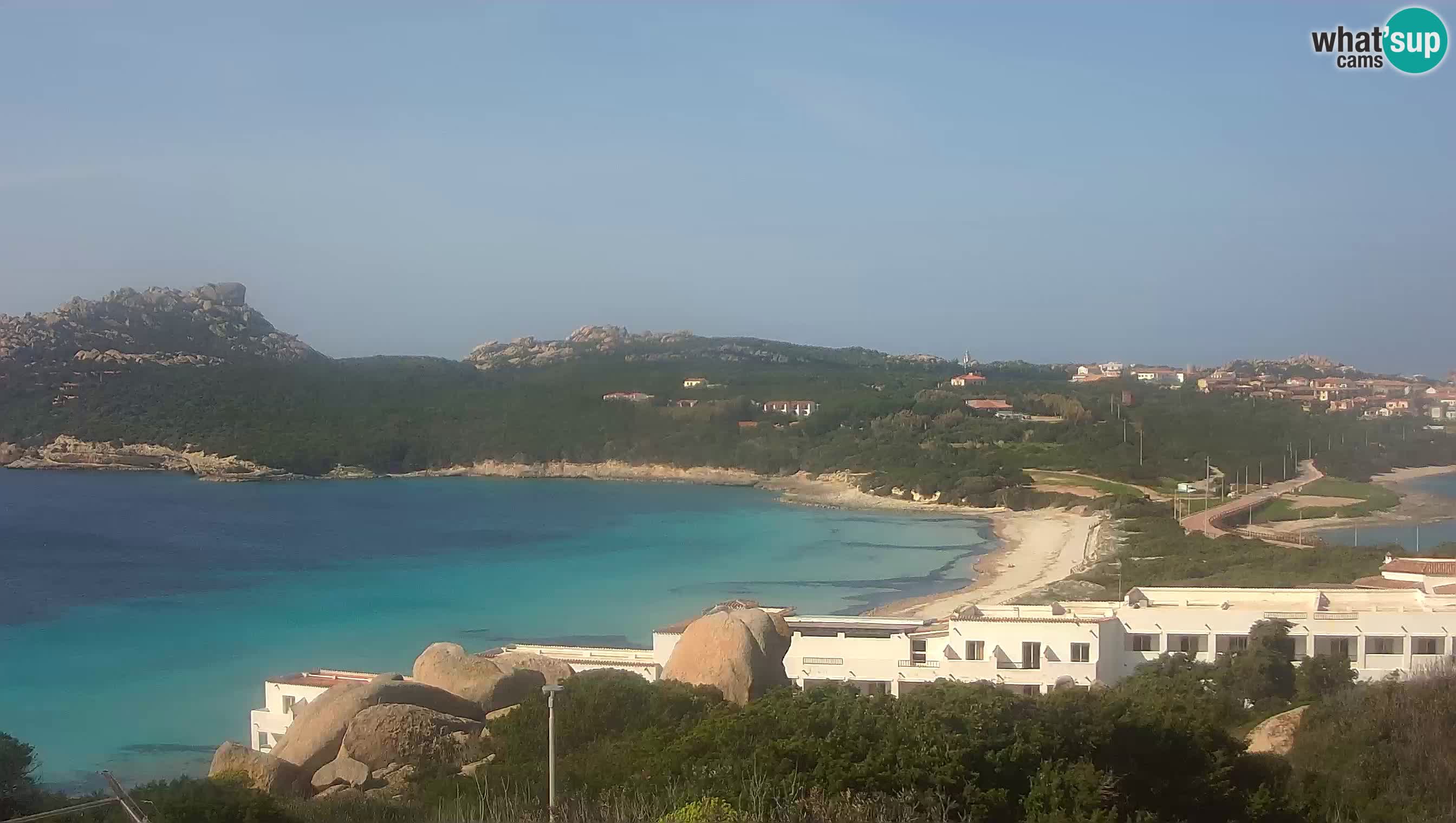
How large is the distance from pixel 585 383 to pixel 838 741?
7970 cm

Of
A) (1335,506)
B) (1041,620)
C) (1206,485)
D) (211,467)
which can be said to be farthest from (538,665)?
(211,467)

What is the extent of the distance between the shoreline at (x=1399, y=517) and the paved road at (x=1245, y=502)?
Result: 1450 millimetres

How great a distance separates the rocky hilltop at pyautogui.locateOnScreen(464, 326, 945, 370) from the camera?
10575 cm

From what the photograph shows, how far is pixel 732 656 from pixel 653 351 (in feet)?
322

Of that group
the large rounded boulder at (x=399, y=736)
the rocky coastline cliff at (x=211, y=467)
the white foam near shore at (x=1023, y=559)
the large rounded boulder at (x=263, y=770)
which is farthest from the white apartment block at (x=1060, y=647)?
the rocky coastline cliff at (x=211, y=467)

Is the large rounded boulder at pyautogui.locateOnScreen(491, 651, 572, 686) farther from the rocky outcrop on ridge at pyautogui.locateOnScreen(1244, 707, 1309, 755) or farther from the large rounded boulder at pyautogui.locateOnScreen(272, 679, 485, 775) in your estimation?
the rocky outcrop on ridge at pyautogui.locateOnScreen(1244, 707, 1309, 755)

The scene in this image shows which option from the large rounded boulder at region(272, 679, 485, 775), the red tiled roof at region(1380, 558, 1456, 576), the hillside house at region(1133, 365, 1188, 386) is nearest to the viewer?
the large rounded boulder at region(272, 679, 485, 775)

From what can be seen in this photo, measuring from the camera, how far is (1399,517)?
38469mm

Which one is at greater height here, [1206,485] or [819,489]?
[1206,485]

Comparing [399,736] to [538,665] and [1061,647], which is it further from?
[1061,647]

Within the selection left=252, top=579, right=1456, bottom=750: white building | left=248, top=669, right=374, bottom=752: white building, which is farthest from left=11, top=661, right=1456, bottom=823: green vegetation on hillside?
left=248, top=669, right=374, bottom=752: white building

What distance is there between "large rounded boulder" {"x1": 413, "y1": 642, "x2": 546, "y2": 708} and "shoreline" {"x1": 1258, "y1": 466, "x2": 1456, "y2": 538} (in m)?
26.0

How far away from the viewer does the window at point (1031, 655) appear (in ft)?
44.8

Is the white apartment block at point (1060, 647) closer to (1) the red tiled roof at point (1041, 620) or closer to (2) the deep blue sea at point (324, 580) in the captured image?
(1) the red tiled roof at point (1041, 620)
